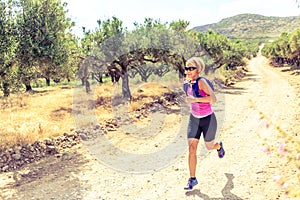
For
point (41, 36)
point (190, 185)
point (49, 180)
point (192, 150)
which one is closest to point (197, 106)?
point (192, 150)

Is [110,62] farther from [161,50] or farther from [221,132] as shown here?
[221,132]

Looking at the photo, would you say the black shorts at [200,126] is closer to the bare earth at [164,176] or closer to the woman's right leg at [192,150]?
the woman's right leg at [192,150]

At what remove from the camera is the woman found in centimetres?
484

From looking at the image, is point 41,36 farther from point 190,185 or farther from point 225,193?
point 225,193

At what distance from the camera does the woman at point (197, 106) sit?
4844 mm

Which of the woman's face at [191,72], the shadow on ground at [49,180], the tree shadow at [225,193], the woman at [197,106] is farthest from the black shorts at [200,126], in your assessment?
the shadow on ground at [49,180]

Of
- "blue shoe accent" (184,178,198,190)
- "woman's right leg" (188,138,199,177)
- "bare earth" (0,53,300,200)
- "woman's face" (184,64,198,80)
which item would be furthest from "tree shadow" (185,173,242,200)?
"woman's face" (184,64,198,80)

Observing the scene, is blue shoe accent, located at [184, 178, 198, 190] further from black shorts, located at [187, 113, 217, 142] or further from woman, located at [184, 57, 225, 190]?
black shorts, located at [187, 113, 217, 142]

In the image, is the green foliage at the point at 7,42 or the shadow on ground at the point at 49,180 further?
the green foliage at the point at 7,42

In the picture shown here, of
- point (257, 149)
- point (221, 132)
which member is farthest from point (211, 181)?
point (221, 132)

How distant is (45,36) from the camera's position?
937 cm

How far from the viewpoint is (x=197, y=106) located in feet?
16.5

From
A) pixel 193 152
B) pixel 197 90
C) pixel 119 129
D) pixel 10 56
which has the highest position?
pixel 10 56

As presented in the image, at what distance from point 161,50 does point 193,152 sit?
1674 cm
